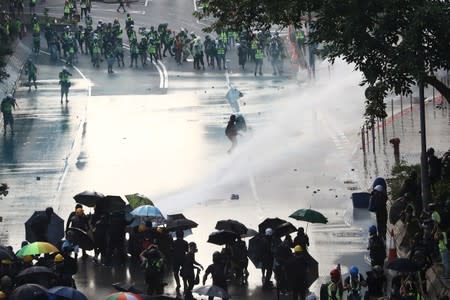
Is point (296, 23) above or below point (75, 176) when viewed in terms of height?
above

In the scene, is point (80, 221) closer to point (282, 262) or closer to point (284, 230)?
point (284, 230)

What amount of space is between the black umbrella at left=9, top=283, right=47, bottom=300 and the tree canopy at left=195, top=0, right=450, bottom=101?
8318 millimetres

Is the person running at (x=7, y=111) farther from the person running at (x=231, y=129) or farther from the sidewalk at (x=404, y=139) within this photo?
the sidewalk at (x=404, y=139)

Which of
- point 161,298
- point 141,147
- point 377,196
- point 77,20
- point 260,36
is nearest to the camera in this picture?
point 161,298

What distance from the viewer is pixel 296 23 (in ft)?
102

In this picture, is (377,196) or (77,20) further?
(77,20)

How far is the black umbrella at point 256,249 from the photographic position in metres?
28.2

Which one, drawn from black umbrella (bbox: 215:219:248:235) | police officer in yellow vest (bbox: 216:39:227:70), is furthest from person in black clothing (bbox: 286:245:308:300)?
police officer in yellow vest (bbox: 216:39:227:70)

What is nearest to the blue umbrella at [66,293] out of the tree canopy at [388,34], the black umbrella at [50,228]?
A: the tree canopy at [388,34]

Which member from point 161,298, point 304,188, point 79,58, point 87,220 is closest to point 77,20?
point 79,58

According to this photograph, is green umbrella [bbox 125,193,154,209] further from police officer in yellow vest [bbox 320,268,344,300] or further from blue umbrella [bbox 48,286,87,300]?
blue umbrella [bbox 48,286,87,300]

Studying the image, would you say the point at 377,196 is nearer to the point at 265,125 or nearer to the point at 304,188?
the point at 304,188

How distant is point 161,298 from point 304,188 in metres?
17.1

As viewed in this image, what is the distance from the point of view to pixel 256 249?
93.3ft
